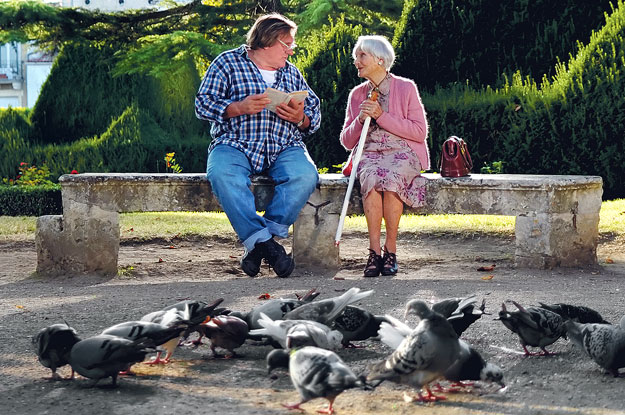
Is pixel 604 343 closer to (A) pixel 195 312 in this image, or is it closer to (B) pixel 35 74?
(A) pixel 195 312

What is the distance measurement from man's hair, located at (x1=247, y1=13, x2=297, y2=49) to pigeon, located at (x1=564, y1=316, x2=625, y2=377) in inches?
134

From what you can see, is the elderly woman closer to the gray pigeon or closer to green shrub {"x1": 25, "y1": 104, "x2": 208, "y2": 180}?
the gray pigeon

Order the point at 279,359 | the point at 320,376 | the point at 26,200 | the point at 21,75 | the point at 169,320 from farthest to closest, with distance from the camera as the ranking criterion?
the point at 21,75 < the point at 26,200 < the point at 169,320 < the point at 279,359 < the point at 320,376

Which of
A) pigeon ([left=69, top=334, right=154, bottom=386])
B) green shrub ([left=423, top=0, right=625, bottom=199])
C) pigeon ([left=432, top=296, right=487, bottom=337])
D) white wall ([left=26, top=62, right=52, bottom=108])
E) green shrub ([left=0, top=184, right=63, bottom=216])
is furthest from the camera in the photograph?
white wall ([left=26, top=62, right=52, bottom=108])

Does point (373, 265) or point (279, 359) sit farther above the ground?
point (279, 359)

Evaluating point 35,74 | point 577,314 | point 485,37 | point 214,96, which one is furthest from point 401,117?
point 35,74

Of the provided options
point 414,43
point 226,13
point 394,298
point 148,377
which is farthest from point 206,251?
point 226,13

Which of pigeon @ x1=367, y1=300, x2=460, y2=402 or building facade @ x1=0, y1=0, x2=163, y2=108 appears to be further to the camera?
building facade @ x1=0, y1=0, x2=163, y2=108

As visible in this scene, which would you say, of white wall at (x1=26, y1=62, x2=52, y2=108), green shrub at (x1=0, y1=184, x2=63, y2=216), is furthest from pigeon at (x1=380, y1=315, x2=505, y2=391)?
white wall at (x1=26, y1=62, x2=52, y2=108)

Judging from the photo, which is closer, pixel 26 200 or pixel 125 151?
pixel 26 200

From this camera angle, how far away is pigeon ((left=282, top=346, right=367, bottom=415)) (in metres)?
3.32

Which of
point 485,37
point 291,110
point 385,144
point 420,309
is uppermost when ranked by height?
point 485,37

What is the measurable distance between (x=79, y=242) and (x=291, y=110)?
80.0 inches

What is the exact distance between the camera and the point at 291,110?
21.6 feet
